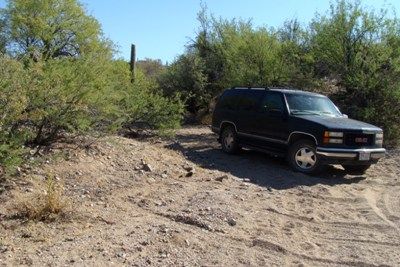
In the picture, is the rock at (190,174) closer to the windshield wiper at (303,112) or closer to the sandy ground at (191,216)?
the sandy ground at (191,216)

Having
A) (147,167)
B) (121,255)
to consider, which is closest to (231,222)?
(121,255)

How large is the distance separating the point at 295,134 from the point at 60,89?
5.43 metres

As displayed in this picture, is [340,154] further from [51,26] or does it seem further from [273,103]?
[51,26]

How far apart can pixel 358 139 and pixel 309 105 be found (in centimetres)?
167

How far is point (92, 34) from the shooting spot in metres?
17.8

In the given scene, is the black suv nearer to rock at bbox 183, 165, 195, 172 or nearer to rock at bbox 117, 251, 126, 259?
rock at bbox 183, 165, 195, 172

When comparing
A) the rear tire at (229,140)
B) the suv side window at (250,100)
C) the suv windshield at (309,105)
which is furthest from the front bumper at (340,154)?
the rear tire at (229,140)

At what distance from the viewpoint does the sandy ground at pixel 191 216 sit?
5.75 meters

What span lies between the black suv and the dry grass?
19.8 ft

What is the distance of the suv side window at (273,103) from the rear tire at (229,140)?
4.24ft


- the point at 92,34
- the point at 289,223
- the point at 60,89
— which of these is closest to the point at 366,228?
the point at 289,223

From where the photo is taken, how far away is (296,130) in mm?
11523

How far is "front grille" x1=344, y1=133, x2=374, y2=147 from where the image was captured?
11.0 metres

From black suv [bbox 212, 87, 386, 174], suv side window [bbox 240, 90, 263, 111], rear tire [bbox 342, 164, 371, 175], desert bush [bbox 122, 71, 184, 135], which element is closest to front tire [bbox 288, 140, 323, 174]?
black suv [bbox 212, 87, 386, 174]
